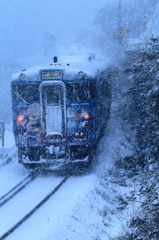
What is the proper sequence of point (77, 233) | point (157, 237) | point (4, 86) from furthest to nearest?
point (4, 86) < point (77, 233) < point (157, 237)

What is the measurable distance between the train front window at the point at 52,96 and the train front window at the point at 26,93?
0.97 ft

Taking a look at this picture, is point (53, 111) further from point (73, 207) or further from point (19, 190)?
point (73, 207)

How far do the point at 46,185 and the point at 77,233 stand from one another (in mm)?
2643

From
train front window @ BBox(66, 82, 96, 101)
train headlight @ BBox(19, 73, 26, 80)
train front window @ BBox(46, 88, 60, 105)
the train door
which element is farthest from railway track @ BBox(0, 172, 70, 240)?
→ train headlight @ BBox(19, 73, 26, 80)

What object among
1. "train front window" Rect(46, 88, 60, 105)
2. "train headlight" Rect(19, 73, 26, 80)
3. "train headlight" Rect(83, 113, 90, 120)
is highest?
"train headlight" Rect(19, 73, 26, 80)

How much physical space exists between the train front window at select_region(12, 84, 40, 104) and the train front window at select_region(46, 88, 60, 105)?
0.30 m

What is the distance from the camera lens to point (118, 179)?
813cm

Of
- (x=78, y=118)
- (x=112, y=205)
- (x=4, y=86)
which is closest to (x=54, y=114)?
(x=78, y=118)

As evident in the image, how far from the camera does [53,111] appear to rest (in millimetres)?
8578

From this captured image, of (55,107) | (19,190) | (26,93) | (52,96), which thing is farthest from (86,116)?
(19,190)

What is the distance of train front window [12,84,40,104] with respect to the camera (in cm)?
860

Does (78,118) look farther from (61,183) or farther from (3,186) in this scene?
(3,186)

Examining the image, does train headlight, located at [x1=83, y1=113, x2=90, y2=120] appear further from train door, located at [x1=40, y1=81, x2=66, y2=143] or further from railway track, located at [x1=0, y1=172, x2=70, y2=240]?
railway track, located at [x1=0, y1=172, x2=70, y2=240]

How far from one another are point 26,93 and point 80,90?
1558 millimetres
